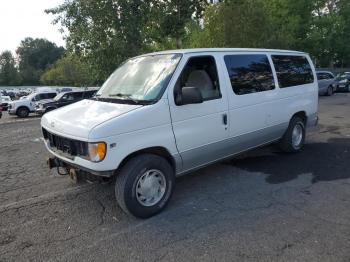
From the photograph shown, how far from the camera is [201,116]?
4.54 m

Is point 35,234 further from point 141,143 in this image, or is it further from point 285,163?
point 285,163

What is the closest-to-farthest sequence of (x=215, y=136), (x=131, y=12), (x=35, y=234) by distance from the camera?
(x=35, y=234)
(x=215, y=136)
(x=131, y=12)

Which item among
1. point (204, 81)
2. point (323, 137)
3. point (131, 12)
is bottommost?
point (323, 137)

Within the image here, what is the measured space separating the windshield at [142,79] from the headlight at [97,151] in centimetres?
83

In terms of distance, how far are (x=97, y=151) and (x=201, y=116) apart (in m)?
1.58

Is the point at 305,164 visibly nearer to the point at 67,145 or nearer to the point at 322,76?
the point at 67,145

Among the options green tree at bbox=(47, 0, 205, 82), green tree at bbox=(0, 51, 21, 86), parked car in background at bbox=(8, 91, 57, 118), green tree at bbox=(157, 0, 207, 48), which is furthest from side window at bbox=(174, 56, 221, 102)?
green tree at bbox=(0, 51, 21, 86)

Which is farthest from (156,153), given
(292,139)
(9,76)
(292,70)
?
(9,76)

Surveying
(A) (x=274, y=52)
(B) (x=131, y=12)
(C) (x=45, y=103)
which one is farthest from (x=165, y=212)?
(C) (x=45, y=103)

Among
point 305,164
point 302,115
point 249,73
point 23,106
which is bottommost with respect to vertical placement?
point 305,164

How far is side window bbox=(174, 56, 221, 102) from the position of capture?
4625mm

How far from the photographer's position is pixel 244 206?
4348 mm

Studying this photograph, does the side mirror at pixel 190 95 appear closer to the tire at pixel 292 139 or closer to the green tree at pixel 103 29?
the tire at pixel 292 139

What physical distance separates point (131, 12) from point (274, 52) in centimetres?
827
